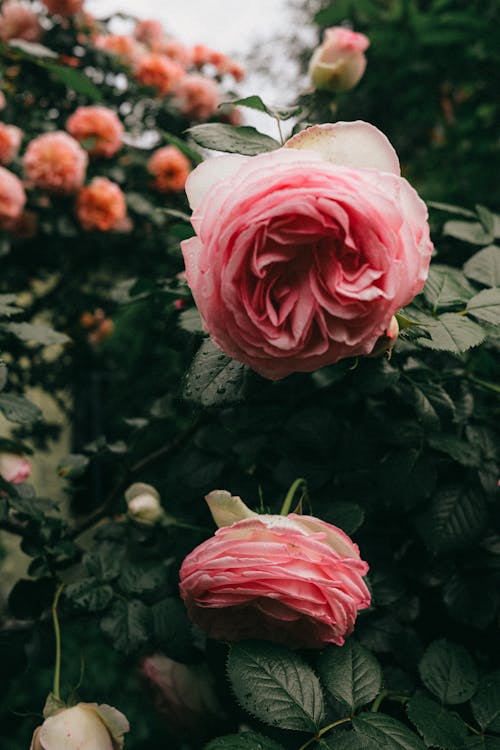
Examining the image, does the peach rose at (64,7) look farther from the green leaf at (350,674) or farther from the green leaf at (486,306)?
the green leaf at (350,674)

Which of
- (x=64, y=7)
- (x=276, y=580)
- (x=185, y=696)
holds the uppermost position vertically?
(x=64, y=7)

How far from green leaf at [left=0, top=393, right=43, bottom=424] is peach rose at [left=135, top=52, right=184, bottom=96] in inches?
55.5

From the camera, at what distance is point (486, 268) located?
708 millimetres

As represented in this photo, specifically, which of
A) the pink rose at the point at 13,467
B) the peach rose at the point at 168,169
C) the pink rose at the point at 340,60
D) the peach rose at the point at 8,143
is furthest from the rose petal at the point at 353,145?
the peach rose at the point at 168,169

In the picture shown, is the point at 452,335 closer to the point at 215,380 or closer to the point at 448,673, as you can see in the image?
the point at 215,380

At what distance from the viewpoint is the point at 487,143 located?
151 centimetres

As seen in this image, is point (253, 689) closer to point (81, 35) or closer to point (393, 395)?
point (393, 395)

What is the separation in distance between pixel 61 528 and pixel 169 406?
9.6 inches

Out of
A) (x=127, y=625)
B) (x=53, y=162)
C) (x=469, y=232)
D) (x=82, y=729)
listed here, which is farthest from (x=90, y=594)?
(x=53, y=162)

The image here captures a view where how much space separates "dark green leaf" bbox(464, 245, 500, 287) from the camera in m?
0.69

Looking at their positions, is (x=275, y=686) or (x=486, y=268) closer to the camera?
(x=275, y=686)

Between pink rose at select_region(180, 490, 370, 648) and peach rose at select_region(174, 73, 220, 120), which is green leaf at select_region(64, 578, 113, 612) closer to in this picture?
pink rose at select_region(180, 490, 370, 648)

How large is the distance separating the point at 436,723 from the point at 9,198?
4.25 feet

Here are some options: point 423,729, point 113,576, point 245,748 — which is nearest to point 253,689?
point 245,748
